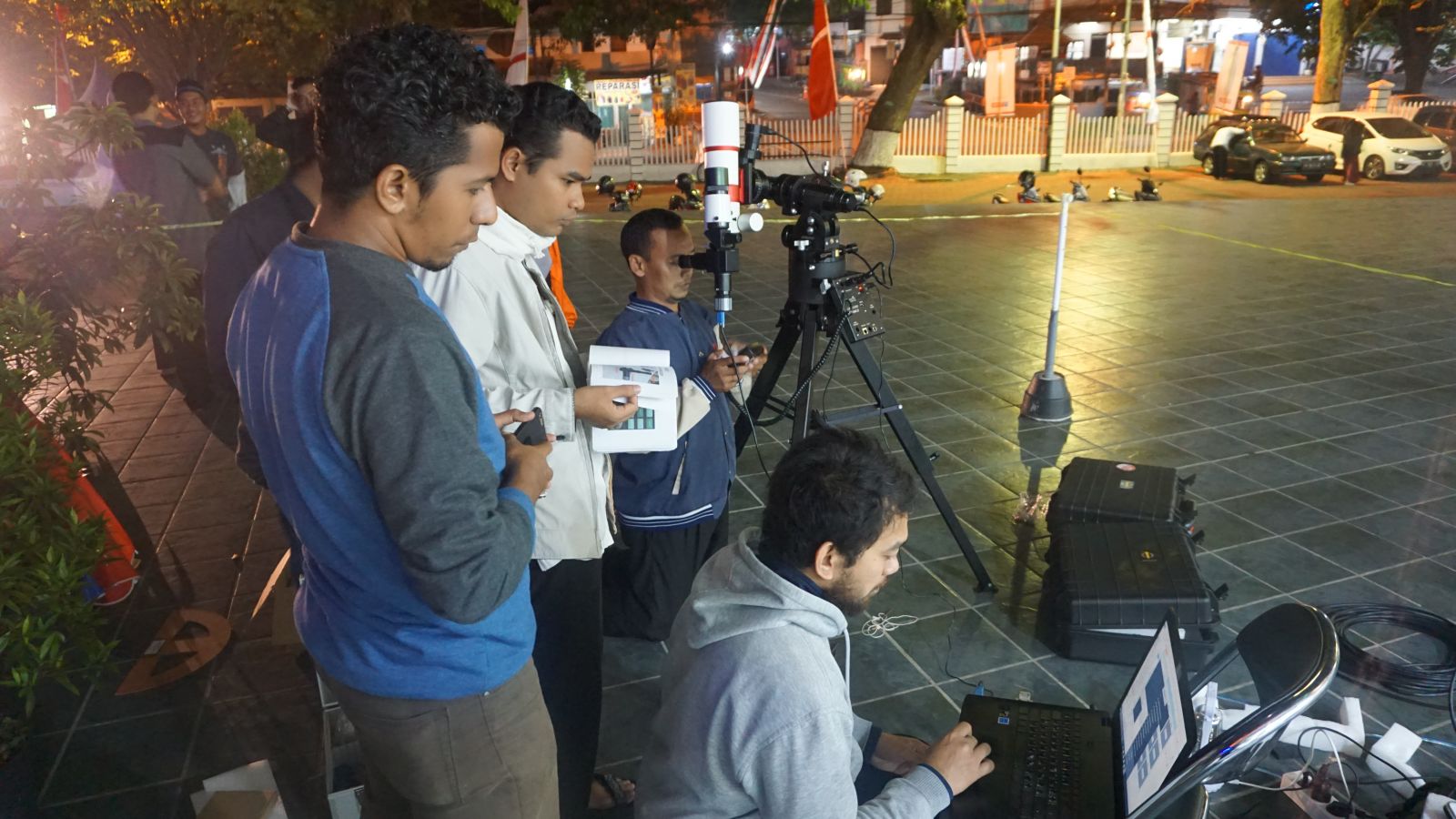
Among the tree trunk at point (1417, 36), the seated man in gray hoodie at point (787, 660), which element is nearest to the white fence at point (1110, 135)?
the tree trunk at point (1417, 36)

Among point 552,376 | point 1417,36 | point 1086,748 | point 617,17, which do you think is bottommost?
point 1086,748

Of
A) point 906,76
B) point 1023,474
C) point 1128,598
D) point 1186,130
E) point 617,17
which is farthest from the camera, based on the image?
point 617,17

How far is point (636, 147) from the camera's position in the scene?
1703 centimetres

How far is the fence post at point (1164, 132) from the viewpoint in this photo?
58.4ft

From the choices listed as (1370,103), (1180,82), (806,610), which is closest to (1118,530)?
(806,610)

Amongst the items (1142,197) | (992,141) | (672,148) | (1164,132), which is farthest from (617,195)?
(1164,132)

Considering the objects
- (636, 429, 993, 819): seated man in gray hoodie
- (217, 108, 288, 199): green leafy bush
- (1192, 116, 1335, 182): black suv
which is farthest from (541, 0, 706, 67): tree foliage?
(636, 429, 993, 819): seated man in gray hoodie

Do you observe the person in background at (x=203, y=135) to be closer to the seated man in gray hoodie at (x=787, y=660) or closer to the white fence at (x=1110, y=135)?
the seated man in gray hoodie at (x=787, y=660)

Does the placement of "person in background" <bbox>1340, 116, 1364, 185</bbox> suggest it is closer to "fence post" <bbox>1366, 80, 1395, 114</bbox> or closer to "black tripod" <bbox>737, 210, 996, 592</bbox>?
"fence post" <bbox>1366, 80, 1395, 114</bbox>

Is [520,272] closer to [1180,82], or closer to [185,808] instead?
[185,808]

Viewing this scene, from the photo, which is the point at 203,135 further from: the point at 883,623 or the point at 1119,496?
the point at 1119,496

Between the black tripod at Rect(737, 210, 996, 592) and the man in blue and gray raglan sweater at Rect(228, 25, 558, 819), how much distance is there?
168 cm

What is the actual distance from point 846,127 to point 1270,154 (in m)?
6.94

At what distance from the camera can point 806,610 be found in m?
1.60
